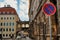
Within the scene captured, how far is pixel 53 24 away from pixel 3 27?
97.6 m

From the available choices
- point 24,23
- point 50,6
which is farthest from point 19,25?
point 50,6

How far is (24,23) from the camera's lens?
114562 millimetres

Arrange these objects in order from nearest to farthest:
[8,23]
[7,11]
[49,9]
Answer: [49,9], [8,23], [7,11]

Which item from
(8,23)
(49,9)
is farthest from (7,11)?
(49,9)

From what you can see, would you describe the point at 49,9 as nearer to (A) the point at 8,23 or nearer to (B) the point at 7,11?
(A) the point at 8,23

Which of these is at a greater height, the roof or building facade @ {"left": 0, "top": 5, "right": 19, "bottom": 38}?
the roof

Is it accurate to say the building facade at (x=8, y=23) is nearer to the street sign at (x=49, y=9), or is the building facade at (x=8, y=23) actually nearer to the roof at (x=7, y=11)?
the roof at (x=7, y=11)

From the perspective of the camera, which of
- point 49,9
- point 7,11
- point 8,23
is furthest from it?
point 7,11

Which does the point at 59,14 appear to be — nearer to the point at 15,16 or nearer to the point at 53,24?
the point at 53,24

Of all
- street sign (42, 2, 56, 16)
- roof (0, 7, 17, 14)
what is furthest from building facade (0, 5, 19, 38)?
street sign (42, 2, 56, 16)

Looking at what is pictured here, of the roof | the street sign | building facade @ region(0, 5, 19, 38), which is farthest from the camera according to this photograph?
the roof

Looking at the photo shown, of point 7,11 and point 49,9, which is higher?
point 49,9

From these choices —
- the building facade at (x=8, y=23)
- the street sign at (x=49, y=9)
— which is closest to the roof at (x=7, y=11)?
the building facade at (x=8, y=23)

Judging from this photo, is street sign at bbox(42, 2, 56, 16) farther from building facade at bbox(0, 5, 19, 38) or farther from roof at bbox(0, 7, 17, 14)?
roof at bbox(0, 7, 17, 14)
